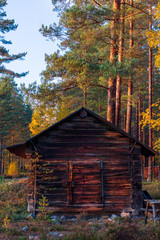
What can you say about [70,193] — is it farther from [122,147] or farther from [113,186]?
[122,147]

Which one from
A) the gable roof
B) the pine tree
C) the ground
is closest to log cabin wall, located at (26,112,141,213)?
the gable roof

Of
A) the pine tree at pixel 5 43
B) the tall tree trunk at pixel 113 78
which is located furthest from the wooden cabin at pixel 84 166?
the pine tree at pixel 5 43

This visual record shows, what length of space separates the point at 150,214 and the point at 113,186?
7.17ft

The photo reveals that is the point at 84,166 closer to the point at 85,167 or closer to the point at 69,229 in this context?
the point at 85,167

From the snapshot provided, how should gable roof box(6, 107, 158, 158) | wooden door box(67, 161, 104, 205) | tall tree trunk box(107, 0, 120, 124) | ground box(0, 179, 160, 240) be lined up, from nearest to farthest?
ground box(0, 179, 160, 240) → wooden door box(67, 161, 104, 205) → gable roof box(6, 107, 158, 158) → tall tree trunk box(107, 0, 120, 124)

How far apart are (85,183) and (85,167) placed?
2.57 feet

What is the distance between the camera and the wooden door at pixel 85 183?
42.2 ft

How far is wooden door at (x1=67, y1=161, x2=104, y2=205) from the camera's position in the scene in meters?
12.9

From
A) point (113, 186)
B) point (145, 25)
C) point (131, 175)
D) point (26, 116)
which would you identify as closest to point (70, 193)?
point (113, 186)

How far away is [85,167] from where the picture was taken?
13125mm

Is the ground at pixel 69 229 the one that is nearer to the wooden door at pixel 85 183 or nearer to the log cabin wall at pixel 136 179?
the wooden door at pixel 85 183

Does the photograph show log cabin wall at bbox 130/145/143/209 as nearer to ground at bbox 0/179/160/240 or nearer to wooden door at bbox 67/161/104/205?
ground at bbox 0/179/160/240

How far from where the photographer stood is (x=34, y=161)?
13.0 metres

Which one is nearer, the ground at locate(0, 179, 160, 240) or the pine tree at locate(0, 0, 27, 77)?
the ground at locate(0, 179, 160, 240)
